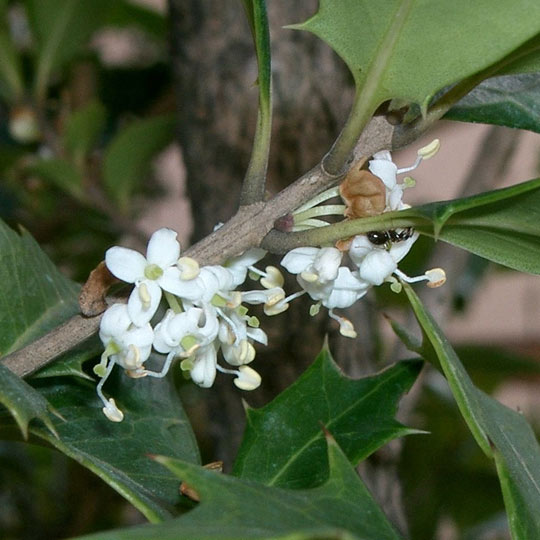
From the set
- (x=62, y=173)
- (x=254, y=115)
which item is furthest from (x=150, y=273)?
(x=62, y=173)

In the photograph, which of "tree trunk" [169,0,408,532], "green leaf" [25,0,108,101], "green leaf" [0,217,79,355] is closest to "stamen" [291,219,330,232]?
"green leaf" [0,217,79,355]

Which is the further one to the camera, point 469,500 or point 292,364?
point 469,500

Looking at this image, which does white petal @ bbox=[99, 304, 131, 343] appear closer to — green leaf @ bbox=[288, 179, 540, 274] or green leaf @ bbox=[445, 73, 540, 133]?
green leaf @ bbox=[288, 179, 540, 274]

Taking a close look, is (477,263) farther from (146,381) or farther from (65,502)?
(146,381)

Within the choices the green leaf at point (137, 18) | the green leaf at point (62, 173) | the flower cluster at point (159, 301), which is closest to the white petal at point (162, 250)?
the flower cluster at point (159, 301)

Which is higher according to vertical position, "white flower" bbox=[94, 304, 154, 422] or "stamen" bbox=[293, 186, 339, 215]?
"stamen" bbox=[293, 186, 339, 215]

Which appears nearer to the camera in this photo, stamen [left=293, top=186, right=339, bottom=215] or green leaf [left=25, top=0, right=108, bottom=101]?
stamen [left=293, top=186, right=339, bottom=215]

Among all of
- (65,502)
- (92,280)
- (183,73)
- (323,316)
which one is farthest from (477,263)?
(92,280)
